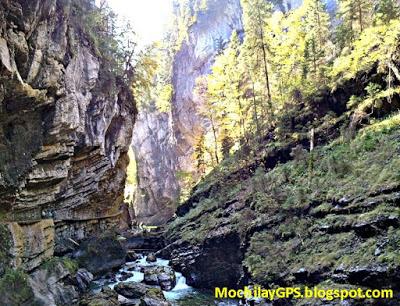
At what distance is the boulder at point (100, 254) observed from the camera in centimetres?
2581

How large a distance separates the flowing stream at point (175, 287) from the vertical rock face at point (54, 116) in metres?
5.10

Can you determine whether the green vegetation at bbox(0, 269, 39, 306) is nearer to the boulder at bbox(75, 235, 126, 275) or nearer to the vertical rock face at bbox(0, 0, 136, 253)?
the vertical rock face at bbox(0, 0, 136, 253)

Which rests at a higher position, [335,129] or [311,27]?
[311,27]

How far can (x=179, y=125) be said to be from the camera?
213ft

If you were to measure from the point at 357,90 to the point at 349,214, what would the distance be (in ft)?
38.2

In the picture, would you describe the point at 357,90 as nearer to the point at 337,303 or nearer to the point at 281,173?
the point at 281,173

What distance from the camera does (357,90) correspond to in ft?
78.6

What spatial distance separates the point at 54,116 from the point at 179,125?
4564 centimetres

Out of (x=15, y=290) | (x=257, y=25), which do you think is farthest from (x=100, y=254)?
(x=257, y=25)

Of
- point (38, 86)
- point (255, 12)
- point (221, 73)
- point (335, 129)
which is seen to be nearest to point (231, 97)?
point (221, 73)

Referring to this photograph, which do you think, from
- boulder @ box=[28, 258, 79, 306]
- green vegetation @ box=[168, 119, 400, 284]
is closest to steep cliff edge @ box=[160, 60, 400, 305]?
green vegetation @ box=[168, 119, 400, 284]

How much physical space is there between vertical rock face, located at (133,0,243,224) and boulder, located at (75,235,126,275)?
33335 millimetres

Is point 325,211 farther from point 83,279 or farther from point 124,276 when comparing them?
point 83,279

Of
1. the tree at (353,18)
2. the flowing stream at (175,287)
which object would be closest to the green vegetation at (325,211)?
the flowing stream at (175,287)
